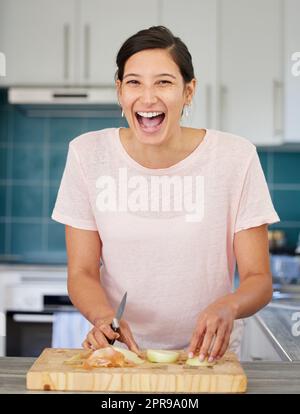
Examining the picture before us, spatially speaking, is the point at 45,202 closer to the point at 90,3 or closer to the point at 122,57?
the point at 90,3

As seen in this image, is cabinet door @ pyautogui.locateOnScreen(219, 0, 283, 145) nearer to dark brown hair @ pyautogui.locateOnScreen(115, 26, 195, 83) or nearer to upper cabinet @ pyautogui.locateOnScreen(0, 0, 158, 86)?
upper cabinet @ pyautogui.locateOnScreen(0, 0, 158, 86)

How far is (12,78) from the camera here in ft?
9.40

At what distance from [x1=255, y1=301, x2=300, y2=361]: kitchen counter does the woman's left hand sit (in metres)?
0.22

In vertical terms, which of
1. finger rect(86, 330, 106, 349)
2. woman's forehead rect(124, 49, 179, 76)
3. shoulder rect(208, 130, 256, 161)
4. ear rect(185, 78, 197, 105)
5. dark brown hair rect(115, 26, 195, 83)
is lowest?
finger rect(86, 330, 106, 349)

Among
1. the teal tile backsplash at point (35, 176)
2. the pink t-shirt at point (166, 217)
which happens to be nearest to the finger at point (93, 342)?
the pink t-shirt at point (166, 217)

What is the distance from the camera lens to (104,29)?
287 cm

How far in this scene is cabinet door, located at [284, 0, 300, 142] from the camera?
9.21 feet

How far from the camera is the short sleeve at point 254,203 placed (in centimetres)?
122

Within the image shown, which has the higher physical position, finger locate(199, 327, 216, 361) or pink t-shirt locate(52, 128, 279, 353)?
pink t-shirt locate(52, 128, 279, 353)

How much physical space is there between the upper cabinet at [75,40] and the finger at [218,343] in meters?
2.00

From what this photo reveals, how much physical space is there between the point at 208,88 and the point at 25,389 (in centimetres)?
215

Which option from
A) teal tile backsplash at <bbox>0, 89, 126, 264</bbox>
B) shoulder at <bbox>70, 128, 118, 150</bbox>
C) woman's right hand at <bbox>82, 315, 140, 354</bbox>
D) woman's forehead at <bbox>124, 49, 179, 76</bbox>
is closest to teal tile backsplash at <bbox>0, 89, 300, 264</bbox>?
teal tile backsplash at <bbox>0, 89, 126, 264</bbox>

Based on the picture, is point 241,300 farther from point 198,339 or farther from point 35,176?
point 35,176

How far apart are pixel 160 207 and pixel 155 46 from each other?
290 millimetres
